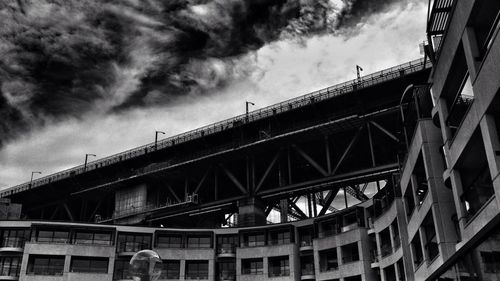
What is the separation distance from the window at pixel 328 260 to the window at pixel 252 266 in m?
9.44

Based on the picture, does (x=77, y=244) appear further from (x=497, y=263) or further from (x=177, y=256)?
(x=497, y=263)

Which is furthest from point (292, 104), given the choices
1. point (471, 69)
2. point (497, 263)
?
point (497, 263)

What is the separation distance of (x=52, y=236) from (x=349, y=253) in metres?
45.3

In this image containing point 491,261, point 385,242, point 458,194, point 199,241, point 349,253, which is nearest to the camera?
point 491,261

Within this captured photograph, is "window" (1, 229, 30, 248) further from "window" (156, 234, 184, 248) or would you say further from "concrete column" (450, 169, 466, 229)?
"concrete column" (450, 169, 466, 229)

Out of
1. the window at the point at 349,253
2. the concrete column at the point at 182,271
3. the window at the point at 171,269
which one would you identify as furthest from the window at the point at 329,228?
the window at the point at 171,269

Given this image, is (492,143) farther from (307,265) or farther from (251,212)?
(251,212)

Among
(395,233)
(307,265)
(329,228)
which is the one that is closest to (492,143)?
(395,233)

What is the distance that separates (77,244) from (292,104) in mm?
40154

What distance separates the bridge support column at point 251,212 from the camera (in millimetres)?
87000

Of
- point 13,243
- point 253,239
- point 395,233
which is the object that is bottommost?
point 395,233

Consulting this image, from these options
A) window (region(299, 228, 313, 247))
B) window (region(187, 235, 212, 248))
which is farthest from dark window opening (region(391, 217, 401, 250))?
window (region(187, 235, 212, 248))

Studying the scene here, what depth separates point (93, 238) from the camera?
84312 millimetres

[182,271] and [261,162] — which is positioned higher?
[261,162]
